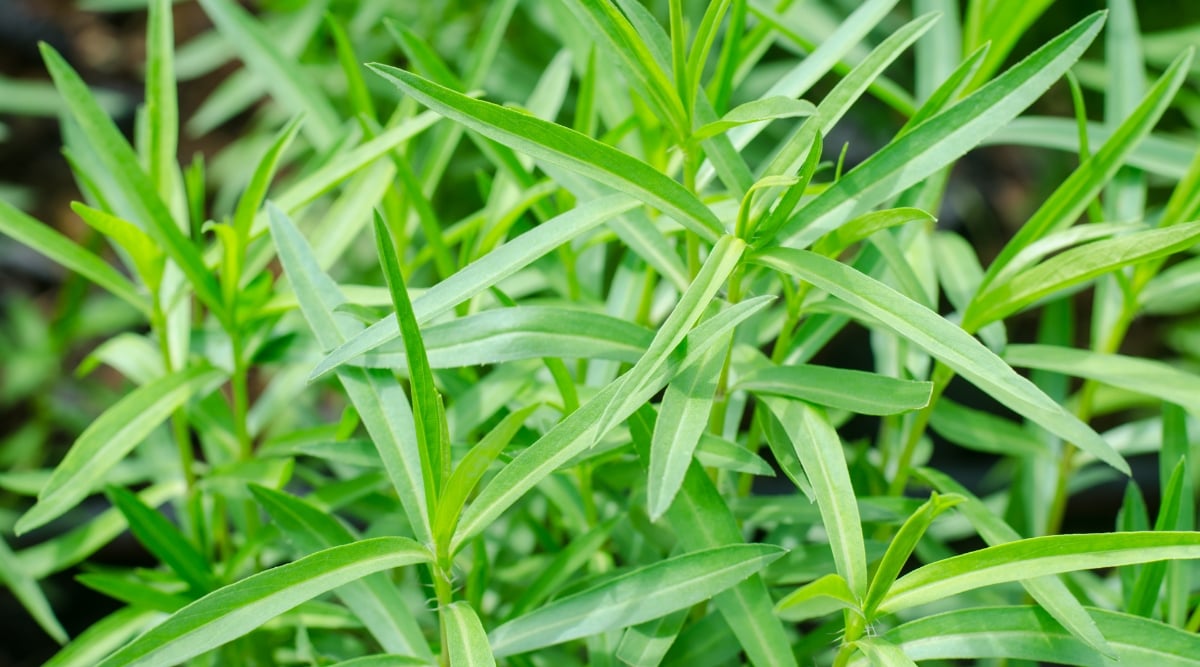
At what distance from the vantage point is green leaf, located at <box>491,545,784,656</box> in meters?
0.42

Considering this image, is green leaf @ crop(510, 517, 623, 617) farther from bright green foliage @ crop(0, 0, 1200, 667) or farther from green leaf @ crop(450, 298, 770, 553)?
green leaf @ crop(450, 298, 770, 553)

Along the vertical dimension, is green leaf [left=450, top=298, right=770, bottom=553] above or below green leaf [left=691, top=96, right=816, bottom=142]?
below

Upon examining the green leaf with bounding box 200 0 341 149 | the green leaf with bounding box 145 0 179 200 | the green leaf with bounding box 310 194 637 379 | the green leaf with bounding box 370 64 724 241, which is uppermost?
the green leaf with bounding box 200 0 341 149

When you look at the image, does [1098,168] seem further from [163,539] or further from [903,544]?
[163,539]

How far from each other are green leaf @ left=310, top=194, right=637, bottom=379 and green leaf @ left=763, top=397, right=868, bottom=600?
123 mm

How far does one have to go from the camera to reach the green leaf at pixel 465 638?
0.40 meters

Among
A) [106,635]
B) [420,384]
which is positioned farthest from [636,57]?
[106,635]

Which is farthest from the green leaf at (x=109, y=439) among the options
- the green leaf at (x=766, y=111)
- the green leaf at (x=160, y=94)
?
the green leaf at (x=766, y=111)

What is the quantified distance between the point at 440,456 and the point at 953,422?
33 centimetres

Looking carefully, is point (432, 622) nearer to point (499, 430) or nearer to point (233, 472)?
point (233, 472)

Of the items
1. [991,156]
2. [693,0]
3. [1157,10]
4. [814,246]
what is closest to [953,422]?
[814,246]

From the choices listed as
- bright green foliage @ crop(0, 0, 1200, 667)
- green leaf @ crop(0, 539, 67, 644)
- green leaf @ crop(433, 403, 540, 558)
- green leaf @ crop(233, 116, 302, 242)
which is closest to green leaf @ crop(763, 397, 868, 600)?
bright green foliage @ crop(0, 0, 1200, 667)

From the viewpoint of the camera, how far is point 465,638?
416 mm

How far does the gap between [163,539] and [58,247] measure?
0.16 m
